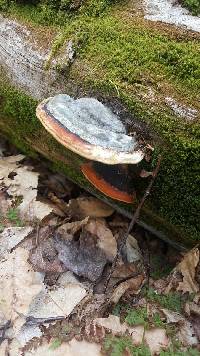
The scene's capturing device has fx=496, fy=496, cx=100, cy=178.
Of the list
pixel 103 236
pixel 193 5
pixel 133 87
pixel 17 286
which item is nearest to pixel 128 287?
pixel 103 236

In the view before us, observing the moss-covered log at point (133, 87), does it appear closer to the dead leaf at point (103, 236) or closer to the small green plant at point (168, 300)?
the dead leaf at point (103, 236)

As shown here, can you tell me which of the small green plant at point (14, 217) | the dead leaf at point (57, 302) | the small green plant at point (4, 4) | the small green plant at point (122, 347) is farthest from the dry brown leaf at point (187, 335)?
the small green plant at point (4, 4)

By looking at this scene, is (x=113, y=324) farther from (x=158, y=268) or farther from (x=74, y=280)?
(x=158, y=268)

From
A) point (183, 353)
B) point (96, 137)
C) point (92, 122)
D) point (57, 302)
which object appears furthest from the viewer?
point (57, 302)

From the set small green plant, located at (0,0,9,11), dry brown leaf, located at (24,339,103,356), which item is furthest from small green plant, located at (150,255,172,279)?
small green plant, located at (0,0,9,11)

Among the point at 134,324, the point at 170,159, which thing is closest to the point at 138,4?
the point at 170,159

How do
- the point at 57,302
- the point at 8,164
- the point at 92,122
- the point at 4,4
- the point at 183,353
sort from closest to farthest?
the point at 92,122, the point at 183,353, the point at 57,302, the point at 4,4, the point at 8,164

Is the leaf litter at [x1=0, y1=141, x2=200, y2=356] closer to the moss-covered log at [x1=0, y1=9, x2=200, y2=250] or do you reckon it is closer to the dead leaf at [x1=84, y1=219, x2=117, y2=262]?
the dead leaf at [x1=84, y1=219, x2=117, y2=262]
